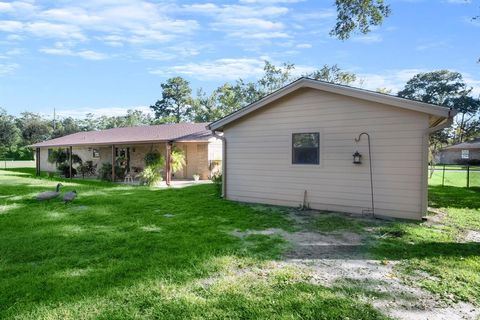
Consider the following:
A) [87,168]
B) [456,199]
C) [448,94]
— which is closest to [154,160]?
[87,168]

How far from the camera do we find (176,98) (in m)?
48.4

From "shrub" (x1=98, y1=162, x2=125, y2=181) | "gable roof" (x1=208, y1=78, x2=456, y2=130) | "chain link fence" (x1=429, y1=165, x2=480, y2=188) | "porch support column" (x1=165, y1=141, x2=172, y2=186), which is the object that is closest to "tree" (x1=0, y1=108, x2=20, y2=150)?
"shrub" (x1=98, y1=162, x2=125, y2=181)

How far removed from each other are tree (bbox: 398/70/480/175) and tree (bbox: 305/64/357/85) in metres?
26.4

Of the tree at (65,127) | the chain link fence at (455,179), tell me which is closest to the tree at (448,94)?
Answer: the chain link fence at (455,179)

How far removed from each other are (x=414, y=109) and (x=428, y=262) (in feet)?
12.2

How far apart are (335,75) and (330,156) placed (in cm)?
2656

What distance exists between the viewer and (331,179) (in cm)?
802

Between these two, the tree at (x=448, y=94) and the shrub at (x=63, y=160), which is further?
the tree at (x=448, y=94)

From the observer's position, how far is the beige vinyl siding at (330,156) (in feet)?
22.9

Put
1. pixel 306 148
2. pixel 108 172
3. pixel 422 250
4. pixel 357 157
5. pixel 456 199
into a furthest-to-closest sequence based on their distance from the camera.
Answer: pixel 108 172, pixel 456 199, pixel 306 148, pixel 357 157, pixel 422 250

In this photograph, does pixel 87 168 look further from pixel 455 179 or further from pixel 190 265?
pixel 455 179

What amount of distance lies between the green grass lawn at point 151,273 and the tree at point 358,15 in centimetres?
780

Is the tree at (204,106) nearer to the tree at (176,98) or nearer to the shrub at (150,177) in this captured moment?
the tree at (176,98)

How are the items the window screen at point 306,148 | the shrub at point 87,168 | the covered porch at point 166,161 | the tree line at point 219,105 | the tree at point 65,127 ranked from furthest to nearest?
the tree at point 65,127 < the tree line at point 219,105 < the shrub at point 87,168 < the covered porch at point 166,161 < the window screen at point 306,148
